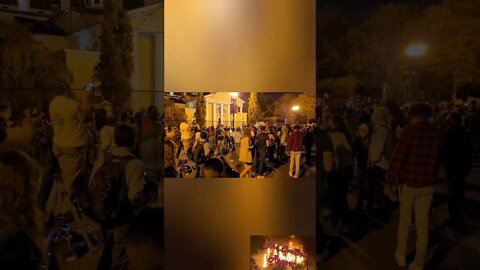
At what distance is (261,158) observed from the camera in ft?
11.0

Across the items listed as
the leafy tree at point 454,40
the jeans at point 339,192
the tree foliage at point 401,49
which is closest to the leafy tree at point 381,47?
the tree foliage at point 401,49

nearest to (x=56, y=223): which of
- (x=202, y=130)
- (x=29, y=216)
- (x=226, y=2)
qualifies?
(x=29, y=216)

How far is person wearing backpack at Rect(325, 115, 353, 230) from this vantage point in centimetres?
331

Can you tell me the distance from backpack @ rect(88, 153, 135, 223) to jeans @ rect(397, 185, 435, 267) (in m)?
2.08

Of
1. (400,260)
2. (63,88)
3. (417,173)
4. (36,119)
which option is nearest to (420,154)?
(417,173)

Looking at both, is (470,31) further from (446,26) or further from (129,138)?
(129,138)

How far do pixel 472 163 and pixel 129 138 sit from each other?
2.59 m

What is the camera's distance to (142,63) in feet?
10.8

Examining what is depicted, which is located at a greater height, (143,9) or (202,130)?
(143,9)

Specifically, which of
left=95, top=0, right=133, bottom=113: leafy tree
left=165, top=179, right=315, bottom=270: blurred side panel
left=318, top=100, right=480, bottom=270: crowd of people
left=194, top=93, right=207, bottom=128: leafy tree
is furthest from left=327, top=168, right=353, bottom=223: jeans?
left=95, top=0, right=133, bottom=113: leafy tree

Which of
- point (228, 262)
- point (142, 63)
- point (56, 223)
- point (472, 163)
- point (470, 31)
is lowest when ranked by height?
point (228, 262)

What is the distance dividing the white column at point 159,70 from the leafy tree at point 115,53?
0.20m

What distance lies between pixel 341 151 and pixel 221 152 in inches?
36.0

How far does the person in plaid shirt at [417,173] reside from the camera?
3262 mm
